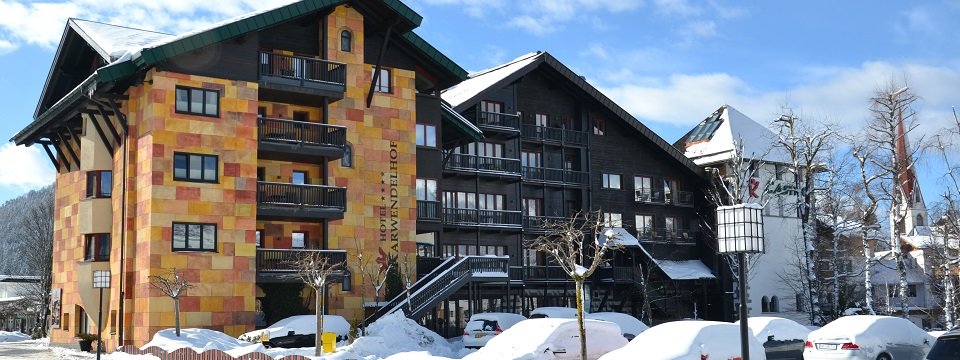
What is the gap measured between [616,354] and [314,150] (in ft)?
68.6

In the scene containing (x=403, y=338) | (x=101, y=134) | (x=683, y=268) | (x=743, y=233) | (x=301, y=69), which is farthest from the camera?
(x=683, y=268)

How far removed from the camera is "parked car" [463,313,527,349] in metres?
34.8

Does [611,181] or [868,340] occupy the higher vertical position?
[611,181]

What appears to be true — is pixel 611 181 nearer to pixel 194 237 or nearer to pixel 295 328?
pixel 295 328

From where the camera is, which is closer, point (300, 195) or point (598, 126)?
point (300, 195)

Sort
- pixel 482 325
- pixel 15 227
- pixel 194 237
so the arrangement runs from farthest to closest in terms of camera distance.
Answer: pixel 15 227
pixel 194 237
pixel 482 325

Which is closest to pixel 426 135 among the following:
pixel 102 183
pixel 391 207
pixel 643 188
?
pixel 391 207

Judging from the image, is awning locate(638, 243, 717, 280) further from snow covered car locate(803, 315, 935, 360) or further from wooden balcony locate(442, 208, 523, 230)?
snow covered car locate(803, 315, 935, 360)

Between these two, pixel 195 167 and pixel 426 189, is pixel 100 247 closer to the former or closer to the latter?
pixel 195 167

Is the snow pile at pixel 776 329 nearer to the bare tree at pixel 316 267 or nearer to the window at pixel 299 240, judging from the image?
the bare tree at pixel 316 267

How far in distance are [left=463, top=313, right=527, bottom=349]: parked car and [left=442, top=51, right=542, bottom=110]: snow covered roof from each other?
55.5 ft

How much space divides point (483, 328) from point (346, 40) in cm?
1424

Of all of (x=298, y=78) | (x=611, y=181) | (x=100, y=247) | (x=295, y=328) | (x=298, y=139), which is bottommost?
(x=295, y=328)

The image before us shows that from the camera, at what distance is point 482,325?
116 ft
